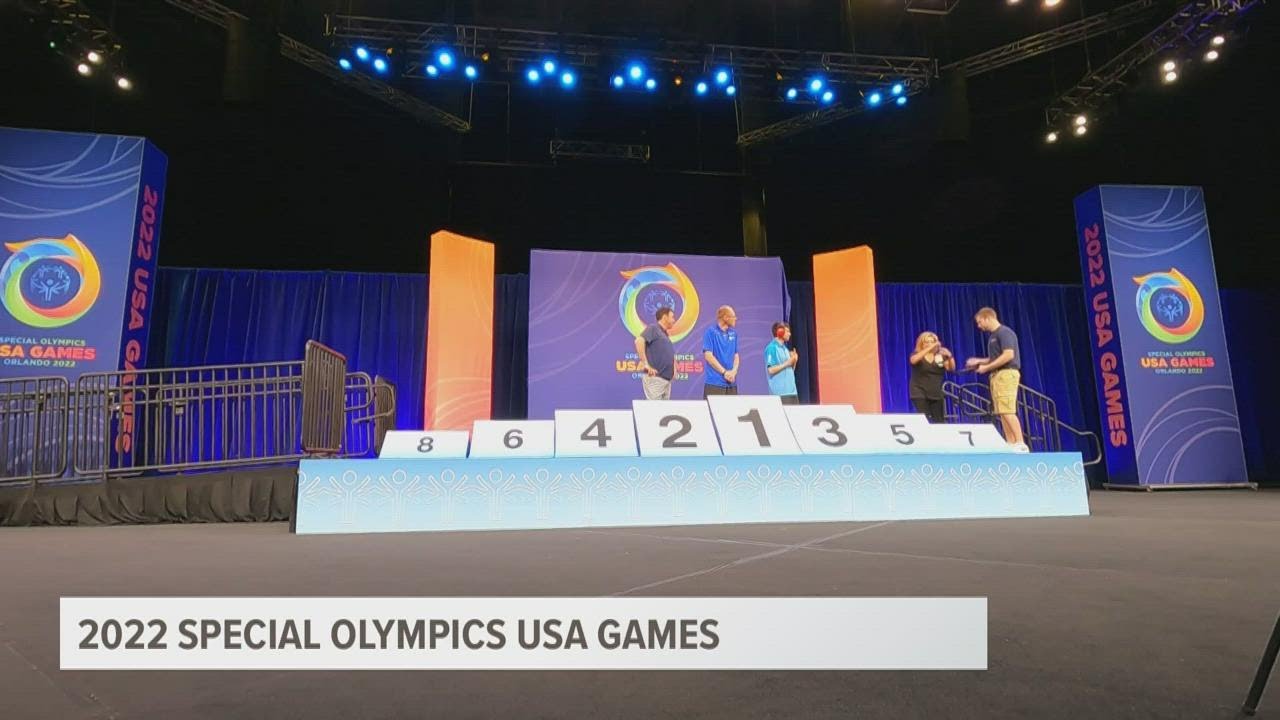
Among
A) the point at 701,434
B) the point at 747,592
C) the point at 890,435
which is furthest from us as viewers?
the point at 890,435

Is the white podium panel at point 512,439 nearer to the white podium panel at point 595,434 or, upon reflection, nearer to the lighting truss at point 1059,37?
the white podium panel at point 595,434

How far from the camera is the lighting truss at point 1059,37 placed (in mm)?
7695

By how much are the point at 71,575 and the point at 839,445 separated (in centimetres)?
409

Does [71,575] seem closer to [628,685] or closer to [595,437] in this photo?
[628,685]

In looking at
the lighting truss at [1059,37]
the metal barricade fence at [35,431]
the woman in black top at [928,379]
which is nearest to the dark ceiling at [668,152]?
the lighting truss at [1059,37]

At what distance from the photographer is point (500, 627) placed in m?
1.39

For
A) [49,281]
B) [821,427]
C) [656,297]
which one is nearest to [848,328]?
[656,297]

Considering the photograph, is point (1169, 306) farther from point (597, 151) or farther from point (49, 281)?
point (49, 281)

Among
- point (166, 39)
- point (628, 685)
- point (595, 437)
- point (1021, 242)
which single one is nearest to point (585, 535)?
point (595, 437)

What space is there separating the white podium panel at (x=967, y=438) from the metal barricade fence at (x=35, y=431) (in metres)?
6.80

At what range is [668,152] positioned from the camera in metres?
10.7

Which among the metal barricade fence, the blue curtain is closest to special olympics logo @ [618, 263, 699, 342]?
the blue curtain

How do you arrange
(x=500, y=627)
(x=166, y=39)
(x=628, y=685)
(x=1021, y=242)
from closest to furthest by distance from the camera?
(x=628, y=685) → (x=500, y=627) → (x=166, y=39) → (x=1021, y=242)

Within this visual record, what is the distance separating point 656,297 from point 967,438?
5494 mm
